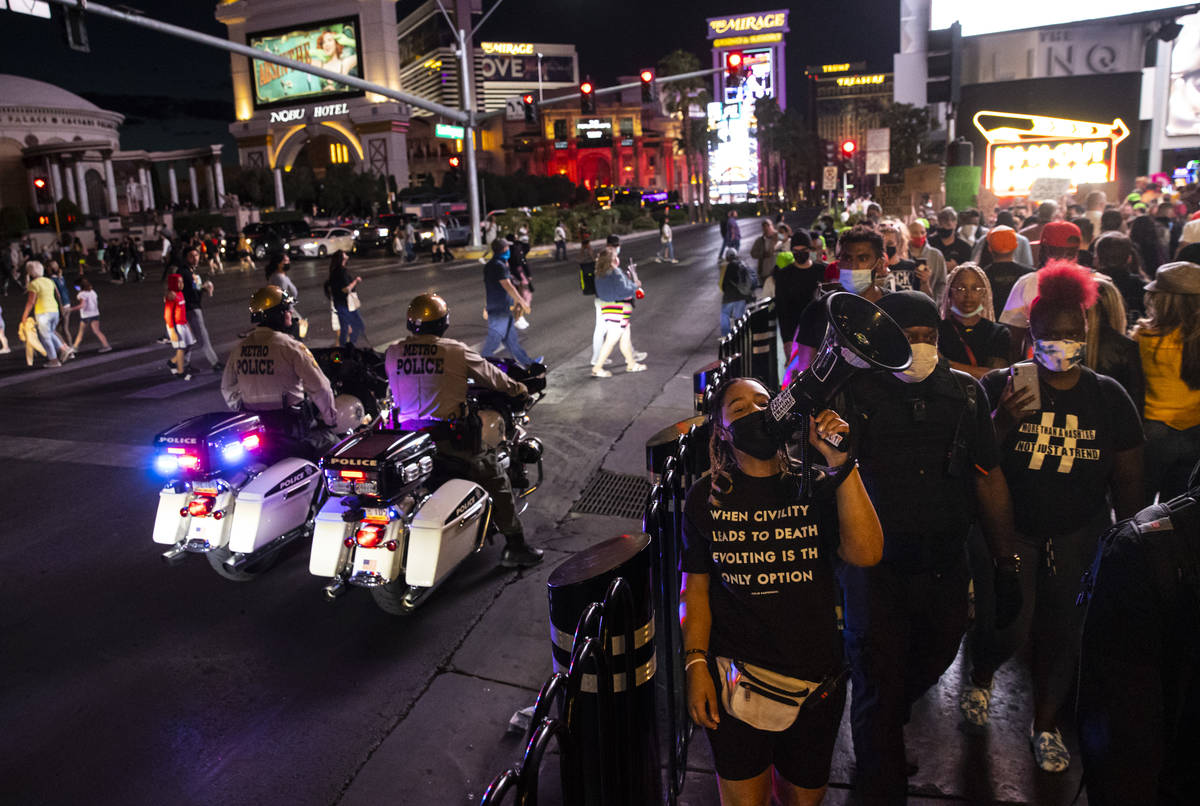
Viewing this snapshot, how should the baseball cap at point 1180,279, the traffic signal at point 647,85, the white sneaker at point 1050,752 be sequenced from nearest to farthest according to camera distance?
A: 1. the white sneaker at point 1050,752
2. the baseball cap at point 1180,279
3. the traffic signal at point 647,85

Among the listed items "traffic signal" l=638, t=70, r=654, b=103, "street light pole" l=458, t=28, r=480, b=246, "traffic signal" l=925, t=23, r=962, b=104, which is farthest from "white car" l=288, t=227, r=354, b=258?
"traffic signal" l=925, t=23, r=962, b=104

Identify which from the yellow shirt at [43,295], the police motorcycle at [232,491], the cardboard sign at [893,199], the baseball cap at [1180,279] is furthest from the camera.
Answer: the cardboard sign at [893,199]

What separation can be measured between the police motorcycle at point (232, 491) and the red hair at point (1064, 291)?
4.38 m

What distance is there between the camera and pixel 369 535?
4871mm

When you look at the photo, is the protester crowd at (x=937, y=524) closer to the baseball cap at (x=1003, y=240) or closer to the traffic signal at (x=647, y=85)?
the baseball cap at (x=1003, y=240)

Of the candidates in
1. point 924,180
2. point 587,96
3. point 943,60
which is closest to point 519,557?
point 943,60

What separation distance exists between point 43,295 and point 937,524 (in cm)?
1512

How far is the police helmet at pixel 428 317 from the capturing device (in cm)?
557

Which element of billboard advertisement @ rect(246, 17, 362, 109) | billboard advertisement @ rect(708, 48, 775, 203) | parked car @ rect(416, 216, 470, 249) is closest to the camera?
parked car @ rect(416, 216, 470, 249)

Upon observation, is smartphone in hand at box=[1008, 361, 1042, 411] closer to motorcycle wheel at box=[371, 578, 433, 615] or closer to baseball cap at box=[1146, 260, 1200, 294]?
baseball cap at box=[1146, 260, 1200, 294]

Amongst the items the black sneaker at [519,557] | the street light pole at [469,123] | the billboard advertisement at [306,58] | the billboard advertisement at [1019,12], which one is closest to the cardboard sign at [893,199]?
the billboard advertisement at [1019,12]

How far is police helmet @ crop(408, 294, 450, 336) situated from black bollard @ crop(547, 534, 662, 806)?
2.86 m

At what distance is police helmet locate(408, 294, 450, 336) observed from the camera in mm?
5570

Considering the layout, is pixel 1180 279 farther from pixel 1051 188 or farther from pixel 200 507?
pixel 1051 188
